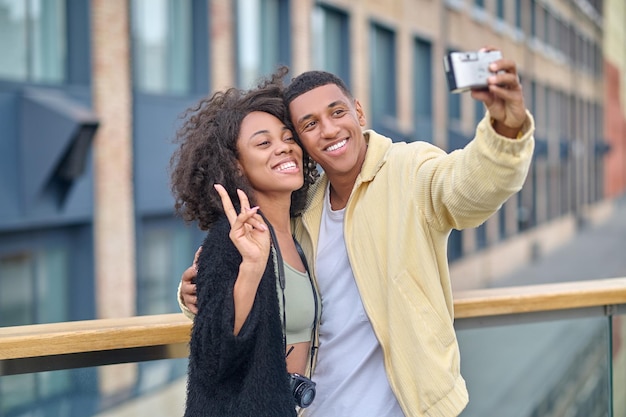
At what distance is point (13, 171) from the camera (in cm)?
935

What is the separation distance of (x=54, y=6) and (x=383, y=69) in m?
10.6

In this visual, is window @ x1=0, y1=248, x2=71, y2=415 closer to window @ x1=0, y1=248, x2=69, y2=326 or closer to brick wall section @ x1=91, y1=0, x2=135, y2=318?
window @ x1=0, y1=248, x2=69, y2=326

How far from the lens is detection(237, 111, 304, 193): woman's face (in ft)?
8.43

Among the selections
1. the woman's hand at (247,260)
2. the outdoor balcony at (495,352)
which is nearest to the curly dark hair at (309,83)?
the woman's hand at (247,260)

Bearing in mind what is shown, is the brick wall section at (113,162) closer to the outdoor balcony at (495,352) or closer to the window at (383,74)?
the outdoor balcony at (495,352)

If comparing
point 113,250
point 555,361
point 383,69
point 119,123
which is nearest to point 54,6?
point 119,123

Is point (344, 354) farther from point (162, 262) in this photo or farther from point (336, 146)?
point (162, 262)

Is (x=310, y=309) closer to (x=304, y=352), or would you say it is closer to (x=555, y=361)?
(x=304, y=352)

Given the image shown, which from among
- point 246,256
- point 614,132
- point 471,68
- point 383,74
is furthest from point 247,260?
point 614,132

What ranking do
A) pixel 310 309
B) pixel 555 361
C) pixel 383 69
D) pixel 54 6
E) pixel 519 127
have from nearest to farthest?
pixel 519 127
pixel 310 309
pixel 555 361
pixel 54 6
pixel 383 69

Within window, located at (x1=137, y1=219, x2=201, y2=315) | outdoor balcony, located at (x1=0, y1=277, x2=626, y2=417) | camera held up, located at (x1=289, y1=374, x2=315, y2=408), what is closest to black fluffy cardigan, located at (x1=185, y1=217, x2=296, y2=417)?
camera held up, located at (x1=289, y1=374, x2=315, y2=408)

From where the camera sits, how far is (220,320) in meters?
2.28

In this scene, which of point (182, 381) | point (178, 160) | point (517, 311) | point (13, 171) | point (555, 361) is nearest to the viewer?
point (178, 160)

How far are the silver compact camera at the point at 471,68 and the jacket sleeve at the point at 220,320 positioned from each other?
0.76m
